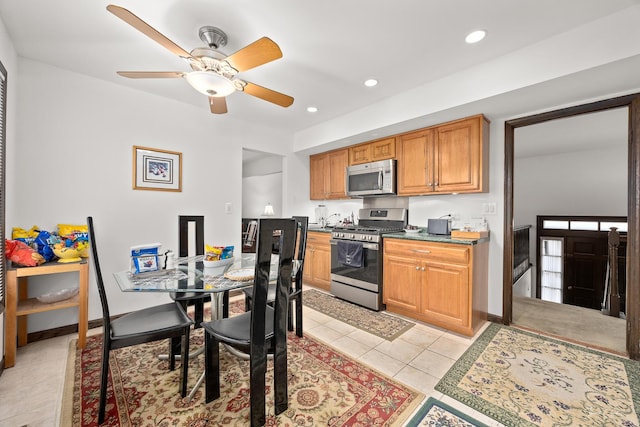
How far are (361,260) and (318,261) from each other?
0.96 m

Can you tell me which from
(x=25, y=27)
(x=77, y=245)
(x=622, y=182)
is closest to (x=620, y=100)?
(x=622, y=182)

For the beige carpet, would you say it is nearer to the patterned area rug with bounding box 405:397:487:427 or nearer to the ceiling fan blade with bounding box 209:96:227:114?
the patterned area rug with bounding box 405:397:487:427

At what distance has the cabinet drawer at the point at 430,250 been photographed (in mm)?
2512

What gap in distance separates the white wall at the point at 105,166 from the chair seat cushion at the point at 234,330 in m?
1.93

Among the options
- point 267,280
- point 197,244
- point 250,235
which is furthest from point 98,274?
point 250,235

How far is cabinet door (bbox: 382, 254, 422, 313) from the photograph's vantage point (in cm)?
282

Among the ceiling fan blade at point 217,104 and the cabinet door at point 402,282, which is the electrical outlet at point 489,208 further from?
the ceiling fan blade at point 217,104

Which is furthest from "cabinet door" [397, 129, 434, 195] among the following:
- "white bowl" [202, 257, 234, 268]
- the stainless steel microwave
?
"white bowl" [202, 257, 234, 268]

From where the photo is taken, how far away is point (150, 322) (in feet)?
5.37

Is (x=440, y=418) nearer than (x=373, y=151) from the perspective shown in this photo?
Yes

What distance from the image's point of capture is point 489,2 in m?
1.67

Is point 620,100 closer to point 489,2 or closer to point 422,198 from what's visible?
point 489,2

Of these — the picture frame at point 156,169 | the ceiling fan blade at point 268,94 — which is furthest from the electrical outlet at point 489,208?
the picture frame at point 156,169

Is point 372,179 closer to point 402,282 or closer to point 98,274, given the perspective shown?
point 402,282
